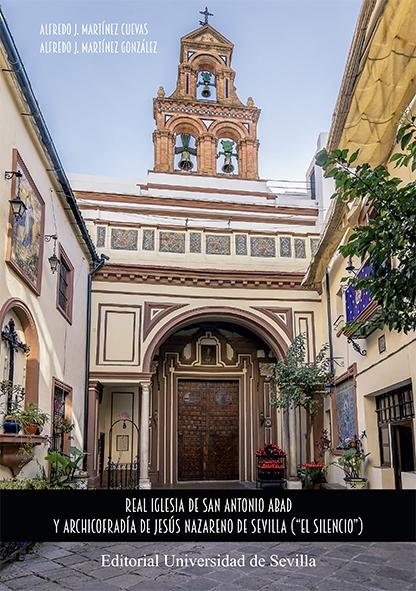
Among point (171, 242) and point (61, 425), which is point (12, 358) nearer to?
point (61, 425)

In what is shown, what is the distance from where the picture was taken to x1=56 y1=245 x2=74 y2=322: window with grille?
9.87 m

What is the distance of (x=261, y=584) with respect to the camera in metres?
5.08

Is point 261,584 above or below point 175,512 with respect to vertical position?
below

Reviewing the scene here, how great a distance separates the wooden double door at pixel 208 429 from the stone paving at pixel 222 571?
754 centimetres

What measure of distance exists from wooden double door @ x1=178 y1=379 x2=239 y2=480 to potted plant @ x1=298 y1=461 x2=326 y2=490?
9.42 feet

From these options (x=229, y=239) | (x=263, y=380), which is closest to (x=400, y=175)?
(x=229, y=239)

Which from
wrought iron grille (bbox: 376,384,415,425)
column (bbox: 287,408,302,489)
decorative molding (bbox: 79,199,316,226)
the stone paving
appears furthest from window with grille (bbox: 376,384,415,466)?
decorative molding (bbox: 79,199,316,226)

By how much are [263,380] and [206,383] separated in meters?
1.50

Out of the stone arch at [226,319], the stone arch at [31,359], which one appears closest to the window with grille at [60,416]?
the stone arch at [31,359]

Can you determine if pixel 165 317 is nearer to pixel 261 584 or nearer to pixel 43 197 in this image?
pixel 43 197

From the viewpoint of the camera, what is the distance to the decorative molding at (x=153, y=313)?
1296 centimetres

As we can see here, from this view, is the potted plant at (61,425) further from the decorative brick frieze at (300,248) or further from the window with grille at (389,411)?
the decorative brick frieze at (300,248)

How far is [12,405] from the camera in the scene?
697 centimetres

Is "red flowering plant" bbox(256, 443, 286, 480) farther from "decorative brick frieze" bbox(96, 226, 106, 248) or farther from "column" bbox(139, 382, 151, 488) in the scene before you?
"decorative brick frieze" bbox(96, 226, 106, 248)
